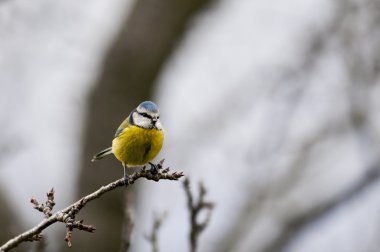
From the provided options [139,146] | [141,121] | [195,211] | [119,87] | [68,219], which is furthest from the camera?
[119,87]

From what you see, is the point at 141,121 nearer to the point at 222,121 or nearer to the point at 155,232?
the point at 155,232

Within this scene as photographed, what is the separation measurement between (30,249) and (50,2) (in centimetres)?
430

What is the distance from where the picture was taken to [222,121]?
10695 mm

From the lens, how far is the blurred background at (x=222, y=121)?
7.91 m

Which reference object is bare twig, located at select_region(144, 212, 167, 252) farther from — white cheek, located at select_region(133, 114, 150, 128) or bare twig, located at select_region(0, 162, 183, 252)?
bare twig, located at select_region(0, 162, 183, 252)

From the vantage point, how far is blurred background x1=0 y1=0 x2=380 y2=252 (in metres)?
7.91

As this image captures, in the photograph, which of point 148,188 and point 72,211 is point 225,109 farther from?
point 72,211

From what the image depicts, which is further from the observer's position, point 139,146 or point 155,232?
point 139,146

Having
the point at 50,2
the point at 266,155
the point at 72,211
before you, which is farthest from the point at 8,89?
the point at 72,211

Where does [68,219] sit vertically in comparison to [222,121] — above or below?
below

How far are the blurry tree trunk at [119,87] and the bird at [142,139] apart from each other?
14.7ft

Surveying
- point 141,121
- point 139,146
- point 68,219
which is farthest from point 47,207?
point 141,121

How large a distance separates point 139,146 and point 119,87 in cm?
527

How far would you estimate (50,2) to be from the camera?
27.2ft
